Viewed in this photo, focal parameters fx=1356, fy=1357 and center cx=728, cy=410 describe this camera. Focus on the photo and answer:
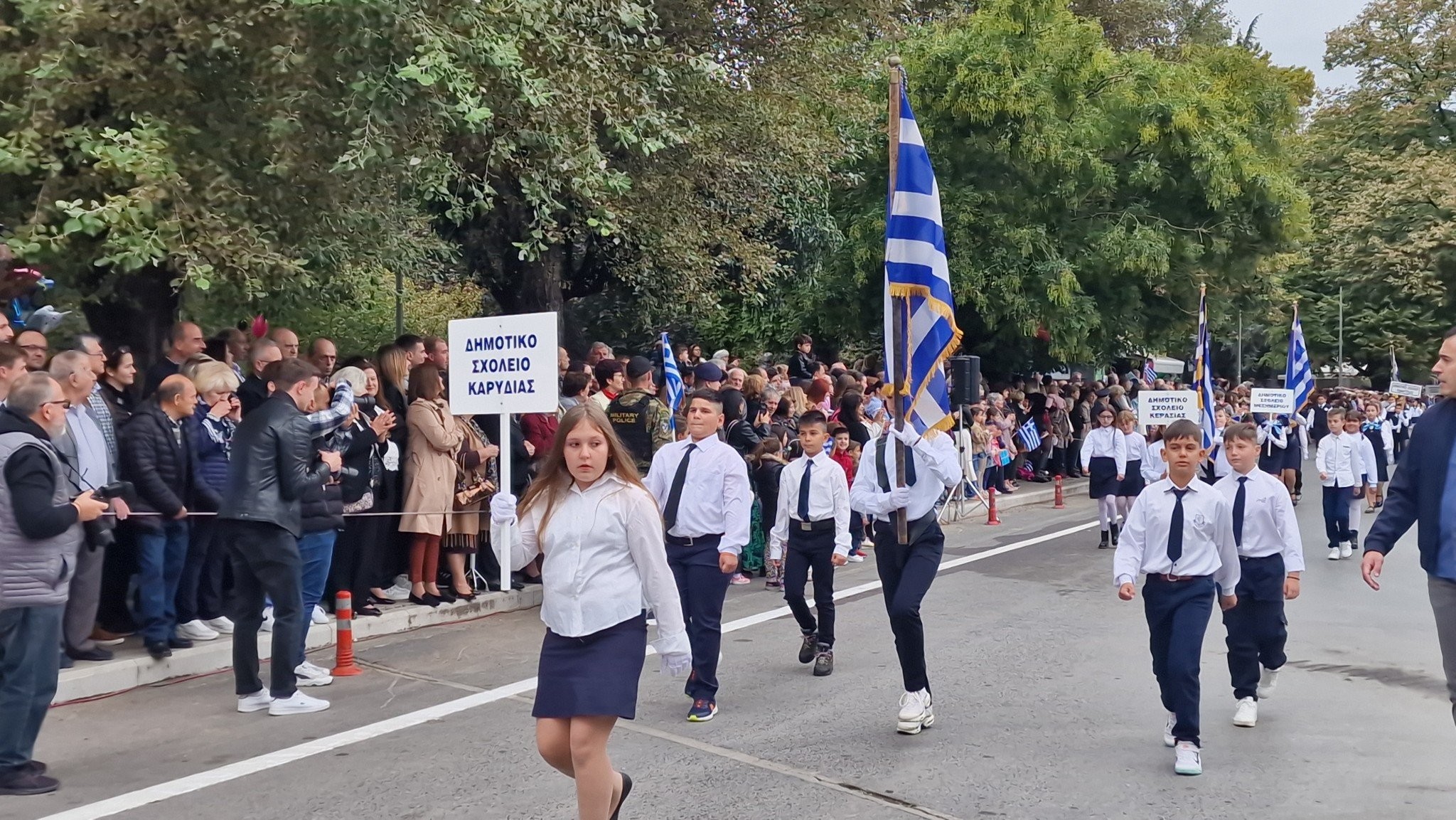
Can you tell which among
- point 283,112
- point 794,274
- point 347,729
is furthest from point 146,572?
point 794,274

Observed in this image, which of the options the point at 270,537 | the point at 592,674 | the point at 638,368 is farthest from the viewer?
the point at 638,368

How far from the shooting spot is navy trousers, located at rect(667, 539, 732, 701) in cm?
759

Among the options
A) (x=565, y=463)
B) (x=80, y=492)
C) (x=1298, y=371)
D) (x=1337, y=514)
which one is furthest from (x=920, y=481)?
(x=1298, y=371)

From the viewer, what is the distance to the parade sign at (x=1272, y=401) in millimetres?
18703

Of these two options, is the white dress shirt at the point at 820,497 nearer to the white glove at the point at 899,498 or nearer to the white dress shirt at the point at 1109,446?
the white glove at the point at 899,498

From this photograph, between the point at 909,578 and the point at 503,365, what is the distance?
373 cm

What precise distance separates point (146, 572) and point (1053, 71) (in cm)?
2013

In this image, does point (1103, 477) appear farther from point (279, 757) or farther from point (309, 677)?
point (279, 757)

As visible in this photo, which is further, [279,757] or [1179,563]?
[1179,563]

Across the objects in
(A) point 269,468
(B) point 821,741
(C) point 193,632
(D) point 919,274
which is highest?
(D) point 919,274

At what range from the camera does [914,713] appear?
7.14 meters

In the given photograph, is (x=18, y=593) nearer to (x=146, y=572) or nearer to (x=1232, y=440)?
(x=146, y=572)

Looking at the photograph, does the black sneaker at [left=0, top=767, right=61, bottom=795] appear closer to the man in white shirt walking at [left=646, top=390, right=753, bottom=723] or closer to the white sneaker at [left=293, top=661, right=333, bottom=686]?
the white sneaker at [left=293, top=661, right=333, bottom=686]

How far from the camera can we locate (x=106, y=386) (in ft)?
30.7
